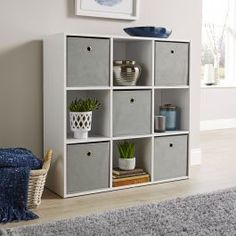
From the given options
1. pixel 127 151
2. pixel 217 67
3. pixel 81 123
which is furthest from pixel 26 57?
pixel 217 67

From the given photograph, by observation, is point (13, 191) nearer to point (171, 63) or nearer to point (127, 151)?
point (127, 151)

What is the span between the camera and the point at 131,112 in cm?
289

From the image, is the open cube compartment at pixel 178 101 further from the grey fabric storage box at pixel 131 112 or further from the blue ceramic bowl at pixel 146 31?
the blue ceramic bowl at pixel 146 31

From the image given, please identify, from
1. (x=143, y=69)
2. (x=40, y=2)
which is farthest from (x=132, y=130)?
(x=40, y=2)

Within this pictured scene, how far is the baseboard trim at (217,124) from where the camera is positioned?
5629mm

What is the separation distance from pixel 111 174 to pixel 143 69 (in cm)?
72

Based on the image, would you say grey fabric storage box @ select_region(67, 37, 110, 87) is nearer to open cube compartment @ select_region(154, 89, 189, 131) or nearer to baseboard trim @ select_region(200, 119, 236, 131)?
open cube compartment @ select_region(154, 89, 189, 131)

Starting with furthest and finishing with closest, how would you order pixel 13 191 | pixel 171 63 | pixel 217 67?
pixel 217 67 → pixel 171 63 → pixel 13 191

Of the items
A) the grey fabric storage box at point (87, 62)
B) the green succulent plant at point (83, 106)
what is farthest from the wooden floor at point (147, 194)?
the grey fabric storage box at point (87, 62)

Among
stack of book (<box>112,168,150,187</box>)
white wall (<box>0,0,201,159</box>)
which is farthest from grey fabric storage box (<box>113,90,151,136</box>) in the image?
white wall (<box>0,0,201,159</box>)

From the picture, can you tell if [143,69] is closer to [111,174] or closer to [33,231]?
[111,174]

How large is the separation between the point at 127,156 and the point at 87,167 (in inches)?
14.7

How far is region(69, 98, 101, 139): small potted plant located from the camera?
108 inches

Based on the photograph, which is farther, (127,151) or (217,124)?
(217,124)
